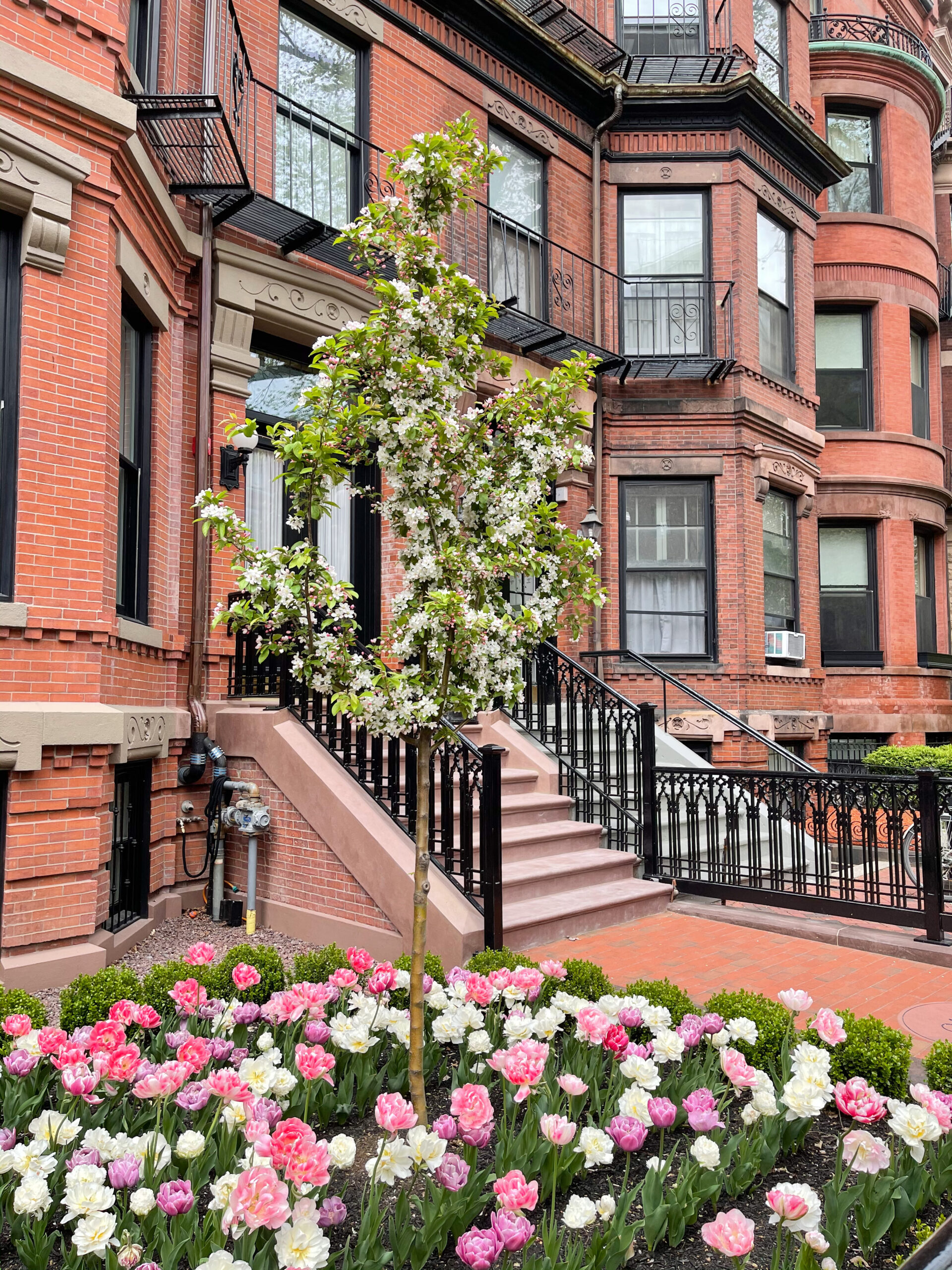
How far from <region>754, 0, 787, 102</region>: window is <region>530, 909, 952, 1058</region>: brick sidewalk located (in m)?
→ 13.5

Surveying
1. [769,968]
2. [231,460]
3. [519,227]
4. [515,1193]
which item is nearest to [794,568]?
[519,227]

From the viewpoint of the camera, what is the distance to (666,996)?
4.56m

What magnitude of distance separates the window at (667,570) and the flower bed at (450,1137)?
9.45 meters

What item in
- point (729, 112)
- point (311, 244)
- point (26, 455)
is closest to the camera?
point (26, 455)

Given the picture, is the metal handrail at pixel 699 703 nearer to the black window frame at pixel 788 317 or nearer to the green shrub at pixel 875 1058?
the green shrub at pixel 875 1058

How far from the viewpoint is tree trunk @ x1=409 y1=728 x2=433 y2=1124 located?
381 cm

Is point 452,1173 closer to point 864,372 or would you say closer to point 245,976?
point 245,976

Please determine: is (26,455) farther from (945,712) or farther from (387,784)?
(945,712)

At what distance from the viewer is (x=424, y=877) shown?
406 cm

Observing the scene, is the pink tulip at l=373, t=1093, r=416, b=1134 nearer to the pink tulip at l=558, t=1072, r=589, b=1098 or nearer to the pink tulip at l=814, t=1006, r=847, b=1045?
the pink tulip at l=558, t=1072, r=589, b=1098

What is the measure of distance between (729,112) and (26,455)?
12.0 meters

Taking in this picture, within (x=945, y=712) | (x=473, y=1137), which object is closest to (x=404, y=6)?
(x=473, y=1137)

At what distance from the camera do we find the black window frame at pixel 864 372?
16953 millimetres

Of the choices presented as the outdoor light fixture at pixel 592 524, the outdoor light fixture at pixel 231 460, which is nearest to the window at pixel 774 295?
the outdoor light fixture at pixel 592 524
